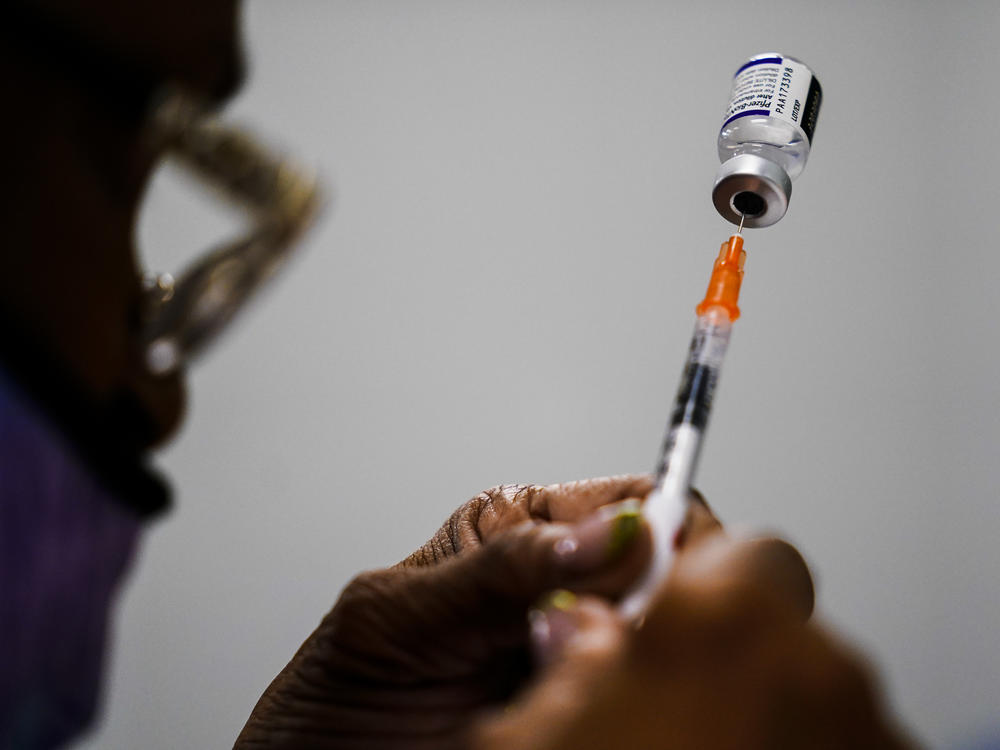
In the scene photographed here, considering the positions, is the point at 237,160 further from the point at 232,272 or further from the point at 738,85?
the point at 738,85

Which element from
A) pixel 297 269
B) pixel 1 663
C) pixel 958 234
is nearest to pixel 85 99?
pixel 1 663

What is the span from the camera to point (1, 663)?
0.39 metres

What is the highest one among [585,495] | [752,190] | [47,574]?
[752,190]

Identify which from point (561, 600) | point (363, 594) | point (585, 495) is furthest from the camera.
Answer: point (585, 495)

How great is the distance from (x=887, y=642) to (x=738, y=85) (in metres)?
1.00

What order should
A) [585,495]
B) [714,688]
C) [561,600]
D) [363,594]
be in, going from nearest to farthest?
1. [714,688]
2. [561,600]
3. [363,594]
4. [585,495]

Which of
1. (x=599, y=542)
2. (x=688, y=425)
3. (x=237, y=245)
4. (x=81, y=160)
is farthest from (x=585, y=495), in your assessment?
(x=81, y=160)

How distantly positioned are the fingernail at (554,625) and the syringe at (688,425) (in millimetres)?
37

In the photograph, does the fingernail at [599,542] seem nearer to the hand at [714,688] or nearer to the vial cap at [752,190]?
the hand at [714,688]

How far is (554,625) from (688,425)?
0.22 m

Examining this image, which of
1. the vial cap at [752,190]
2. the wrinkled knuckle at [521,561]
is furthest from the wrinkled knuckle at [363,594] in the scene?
the vial cap at [752,190]

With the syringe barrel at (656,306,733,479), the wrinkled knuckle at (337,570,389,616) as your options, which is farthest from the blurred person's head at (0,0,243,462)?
the syringe barrel at (656,306,733,479)

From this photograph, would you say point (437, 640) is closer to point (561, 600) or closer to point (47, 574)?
point (561, 600)

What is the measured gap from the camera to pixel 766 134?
29.8 inches
